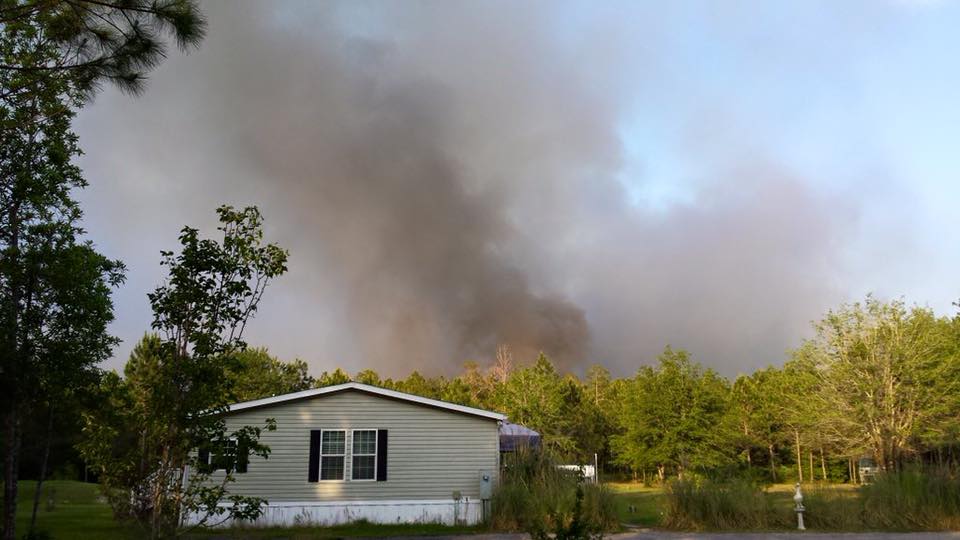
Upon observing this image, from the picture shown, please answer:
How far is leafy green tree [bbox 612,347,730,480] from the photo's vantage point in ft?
119

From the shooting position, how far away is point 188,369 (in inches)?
245

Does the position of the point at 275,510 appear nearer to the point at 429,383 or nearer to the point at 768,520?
the point at 768,520

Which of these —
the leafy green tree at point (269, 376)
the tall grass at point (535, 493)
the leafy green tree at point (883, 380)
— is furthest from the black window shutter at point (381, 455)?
the leafy green tree at point (269, 376)

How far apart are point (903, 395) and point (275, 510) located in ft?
79.1

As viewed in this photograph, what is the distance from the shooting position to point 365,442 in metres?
17.1

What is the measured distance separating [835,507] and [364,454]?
11.3 meters

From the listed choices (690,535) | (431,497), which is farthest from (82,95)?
(690,535)

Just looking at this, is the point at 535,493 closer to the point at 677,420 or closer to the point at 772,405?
the point at 677,420

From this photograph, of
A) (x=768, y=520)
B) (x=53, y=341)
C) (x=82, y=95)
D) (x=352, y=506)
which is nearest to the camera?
(x=82, y=95)

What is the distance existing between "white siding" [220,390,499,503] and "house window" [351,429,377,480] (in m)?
0.15

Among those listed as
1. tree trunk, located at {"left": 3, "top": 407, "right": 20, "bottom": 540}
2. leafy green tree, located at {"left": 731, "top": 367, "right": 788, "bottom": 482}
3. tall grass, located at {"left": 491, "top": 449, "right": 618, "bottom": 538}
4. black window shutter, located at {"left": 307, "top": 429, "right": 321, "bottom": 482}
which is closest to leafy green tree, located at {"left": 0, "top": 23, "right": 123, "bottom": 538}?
tree trunk, located at {"left": 3, "top": 407, "right": 20, "bottom": 540}

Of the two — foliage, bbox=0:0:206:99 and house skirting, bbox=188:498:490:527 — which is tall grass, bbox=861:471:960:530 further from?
foliage, bbox=0:0:206:99

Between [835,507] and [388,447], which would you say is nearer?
[835,507]

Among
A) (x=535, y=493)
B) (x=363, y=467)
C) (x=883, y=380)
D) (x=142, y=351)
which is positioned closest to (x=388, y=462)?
(x=363, y=467)
